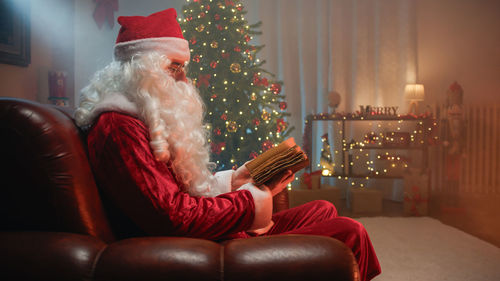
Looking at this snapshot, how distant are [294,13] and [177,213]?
4.74 m

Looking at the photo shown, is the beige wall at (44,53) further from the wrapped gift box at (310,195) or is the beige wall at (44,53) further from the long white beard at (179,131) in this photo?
the long white beard at (179,131)

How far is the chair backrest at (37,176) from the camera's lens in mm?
902

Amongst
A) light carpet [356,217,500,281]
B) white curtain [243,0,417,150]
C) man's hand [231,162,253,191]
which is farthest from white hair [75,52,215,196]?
white curtain [243,0,417,150]

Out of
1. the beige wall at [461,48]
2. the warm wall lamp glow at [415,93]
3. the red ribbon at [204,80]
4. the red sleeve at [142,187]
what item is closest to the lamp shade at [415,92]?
the warm wall lamp glow at [415,93]

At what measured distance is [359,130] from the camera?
5188 millimetres

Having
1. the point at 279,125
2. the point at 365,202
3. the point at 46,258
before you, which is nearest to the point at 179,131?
the point at 46,258

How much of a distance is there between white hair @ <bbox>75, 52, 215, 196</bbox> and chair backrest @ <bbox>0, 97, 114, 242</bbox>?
0.61ft

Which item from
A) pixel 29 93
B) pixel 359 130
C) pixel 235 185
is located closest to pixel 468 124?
pixel 359 130

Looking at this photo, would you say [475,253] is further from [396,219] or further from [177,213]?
[177,213]

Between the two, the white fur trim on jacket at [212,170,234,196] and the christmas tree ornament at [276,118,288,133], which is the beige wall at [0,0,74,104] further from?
the white fur trim on jacket at [212,170,234,196]

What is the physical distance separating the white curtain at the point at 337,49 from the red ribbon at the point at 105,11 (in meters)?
1.95

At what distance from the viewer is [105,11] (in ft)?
16.7

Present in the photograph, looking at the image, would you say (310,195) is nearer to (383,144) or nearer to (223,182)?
(383,144)

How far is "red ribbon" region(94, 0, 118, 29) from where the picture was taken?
16.5ft
